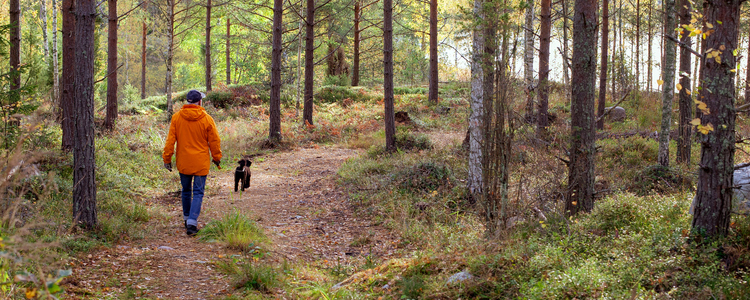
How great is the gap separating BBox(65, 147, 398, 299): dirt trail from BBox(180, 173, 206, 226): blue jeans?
0.90 feet

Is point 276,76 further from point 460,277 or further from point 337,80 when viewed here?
point 460,277

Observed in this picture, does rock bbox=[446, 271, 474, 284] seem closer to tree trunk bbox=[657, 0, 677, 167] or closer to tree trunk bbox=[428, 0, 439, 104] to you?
tree trunk bbox=[657, 0, 677, 167]

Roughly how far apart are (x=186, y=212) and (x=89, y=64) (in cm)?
239

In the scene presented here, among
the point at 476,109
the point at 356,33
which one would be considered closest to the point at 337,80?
the point at 356,33

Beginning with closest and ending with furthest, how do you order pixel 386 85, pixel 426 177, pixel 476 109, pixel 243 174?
pixel 476 109, pixel 243 174, pixel 426 177, pixel 386 85

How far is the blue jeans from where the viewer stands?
6.44 m

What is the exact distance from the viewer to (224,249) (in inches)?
229

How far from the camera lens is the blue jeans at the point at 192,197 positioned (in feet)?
21.1

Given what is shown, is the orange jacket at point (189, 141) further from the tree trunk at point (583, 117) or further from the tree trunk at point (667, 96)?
the tree trunk at point (667, 96)

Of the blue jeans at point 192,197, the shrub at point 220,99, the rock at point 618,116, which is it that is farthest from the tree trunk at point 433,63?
the blue jeans at point 192,197

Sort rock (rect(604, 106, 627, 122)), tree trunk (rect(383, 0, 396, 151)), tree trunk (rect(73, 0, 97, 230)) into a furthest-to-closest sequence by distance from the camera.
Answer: rock (rect(604, 106, 627, 122)) < tree trunk (rect(383, 0, 396, 151)) < tree trunk (rect(73, 0, 97, 230))

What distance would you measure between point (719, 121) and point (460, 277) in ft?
8.67

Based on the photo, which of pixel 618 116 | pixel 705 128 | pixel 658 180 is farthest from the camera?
pixel 618 116

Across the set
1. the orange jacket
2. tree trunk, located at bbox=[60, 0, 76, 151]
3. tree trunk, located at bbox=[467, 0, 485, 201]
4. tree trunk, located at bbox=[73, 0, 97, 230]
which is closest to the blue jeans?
the orange jacket
